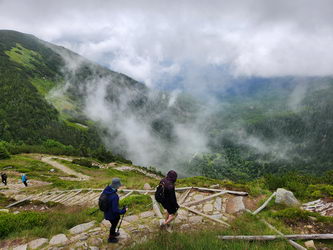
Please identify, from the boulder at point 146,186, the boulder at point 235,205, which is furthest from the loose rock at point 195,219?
the boulder at point 146,186

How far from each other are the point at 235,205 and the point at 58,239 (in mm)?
6733

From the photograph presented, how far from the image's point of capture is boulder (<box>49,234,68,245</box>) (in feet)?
19.0

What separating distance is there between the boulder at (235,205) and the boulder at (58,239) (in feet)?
19.6

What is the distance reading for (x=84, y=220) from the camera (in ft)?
25.0

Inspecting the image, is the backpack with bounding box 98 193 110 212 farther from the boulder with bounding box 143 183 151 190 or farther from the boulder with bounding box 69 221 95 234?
the boulder with bounding box 143 183 151 190

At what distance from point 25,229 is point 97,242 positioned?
319cm

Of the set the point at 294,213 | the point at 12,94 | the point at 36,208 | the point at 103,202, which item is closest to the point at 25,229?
the point at 103,202

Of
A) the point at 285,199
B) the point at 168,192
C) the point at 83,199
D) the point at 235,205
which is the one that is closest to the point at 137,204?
the point at 168,192

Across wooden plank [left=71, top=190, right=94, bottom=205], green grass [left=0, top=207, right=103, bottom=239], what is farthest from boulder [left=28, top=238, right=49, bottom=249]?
wooden plank [left=71, top=190, right=94, bottom=205]

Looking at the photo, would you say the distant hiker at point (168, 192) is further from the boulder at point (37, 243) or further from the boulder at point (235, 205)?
the boulder at point (37, 243)

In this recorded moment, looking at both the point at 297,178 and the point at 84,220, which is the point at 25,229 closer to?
the point at 84,220

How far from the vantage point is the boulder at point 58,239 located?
578 centimetres

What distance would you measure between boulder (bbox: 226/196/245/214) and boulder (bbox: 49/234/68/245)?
236 inches

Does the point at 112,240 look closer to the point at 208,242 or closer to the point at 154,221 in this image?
the point at 154,221
